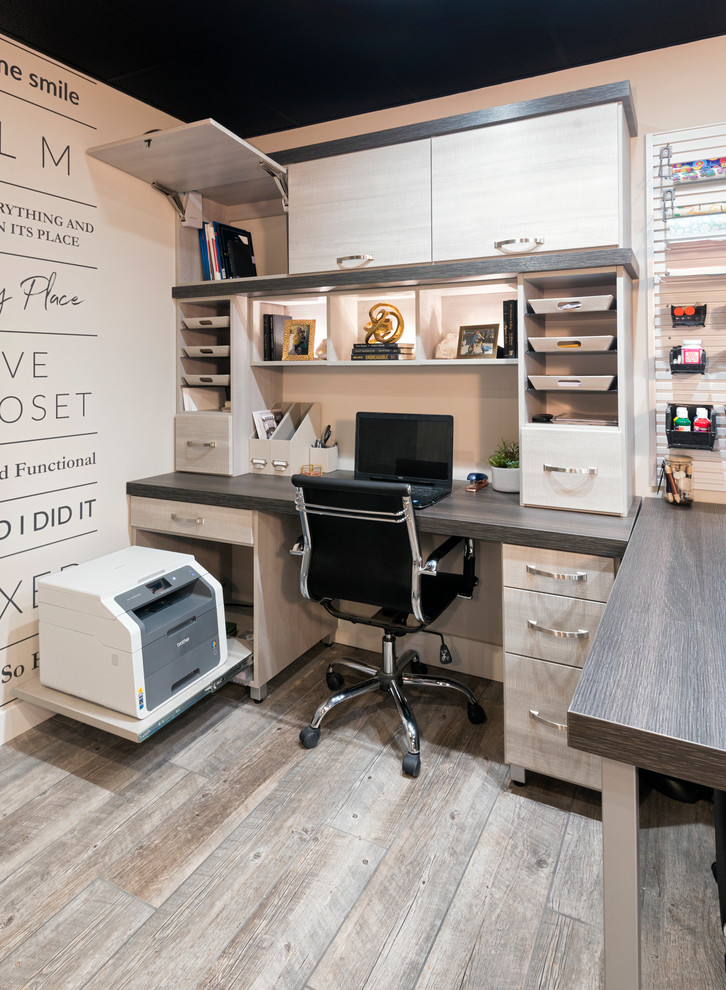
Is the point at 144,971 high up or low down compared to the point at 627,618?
down

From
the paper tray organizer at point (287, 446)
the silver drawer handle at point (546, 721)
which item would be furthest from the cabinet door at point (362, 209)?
the silver drawer handle at point (546, 721)

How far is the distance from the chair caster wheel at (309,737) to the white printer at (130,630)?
0.42 metres

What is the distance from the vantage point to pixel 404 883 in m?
1.58

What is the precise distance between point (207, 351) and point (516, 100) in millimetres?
1612

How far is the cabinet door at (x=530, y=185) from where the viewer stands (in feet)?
6.25

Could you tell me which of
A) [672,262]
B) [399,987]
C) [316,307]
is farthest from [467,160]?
[399,987]

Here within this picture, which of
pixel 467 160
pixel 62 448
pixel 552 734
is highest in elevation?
pixel 467 160

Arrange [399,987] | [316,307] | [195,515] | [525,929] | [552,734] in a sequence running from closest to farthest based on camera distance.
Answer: [399,987]
[525,929]
[552,734]
[195,515]
[316,307]

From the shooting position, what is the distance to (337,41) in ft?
6.88

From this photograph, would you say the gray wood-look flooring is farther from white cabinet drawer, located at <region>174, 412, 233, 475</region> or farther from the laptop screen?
white cabinet drawer, located at <region>174, 412, 233, 475</region>

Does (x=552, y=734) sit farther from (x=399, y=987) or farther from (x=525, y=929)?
(x=399, y=987)

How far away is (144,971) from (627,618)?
129cm

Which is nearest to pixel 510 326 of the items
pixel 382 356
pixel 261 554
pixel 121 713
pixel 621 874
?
pixel 382 356

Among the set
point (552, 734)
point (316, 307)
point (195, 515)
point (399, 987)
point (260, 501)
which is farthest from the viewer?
point (316, 307)
